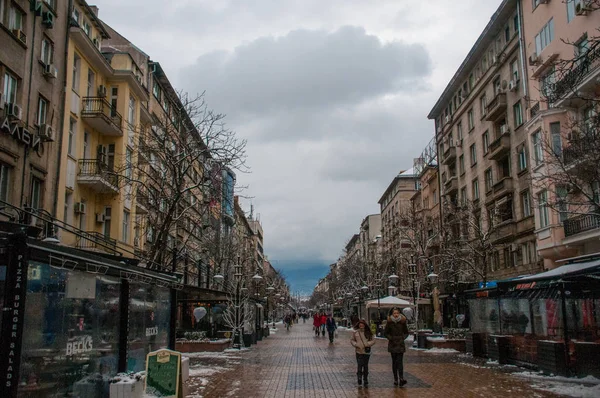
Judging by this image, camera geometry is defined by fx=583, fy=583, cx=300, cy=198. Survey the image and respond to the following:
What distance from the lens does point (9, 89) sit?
20.2 meters

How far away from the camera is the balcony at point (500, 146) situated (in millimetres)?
36250

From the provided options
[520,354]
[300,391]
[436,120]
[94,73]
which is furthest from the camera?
[436,120]

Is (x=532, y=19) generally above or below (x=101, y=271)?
above

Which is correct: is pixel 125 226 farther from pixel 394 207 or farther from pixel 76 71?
pixel 394 207

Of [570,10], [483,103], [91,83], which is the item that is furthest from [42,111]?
[483,103]

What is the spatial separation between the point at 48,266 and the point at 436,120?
167 feet

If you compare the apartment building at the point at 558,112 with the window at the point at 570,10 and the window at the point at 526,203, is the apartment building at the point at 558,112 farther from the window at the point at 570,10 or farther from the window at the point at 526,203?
the window at the point at 526,203

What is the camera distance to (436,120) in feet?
181

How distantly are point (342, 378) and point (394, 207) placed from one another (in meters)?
67.0

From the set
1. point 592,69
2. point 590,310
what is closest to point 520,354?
point 590,310

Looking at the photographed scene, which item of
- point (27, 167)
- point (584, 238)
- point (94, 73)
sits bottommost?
point (584, 238)

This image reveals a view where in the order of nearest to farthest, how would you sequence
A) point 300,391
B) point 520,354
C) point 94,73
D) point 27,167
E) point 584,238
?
point 300,391 < point 520,354 < point 27,167 < point 584,238 < point 94,73

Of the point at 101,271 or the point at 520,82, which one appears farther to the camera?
the point at 520,82

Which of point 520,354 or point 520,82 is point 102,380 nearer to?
point 520,354
